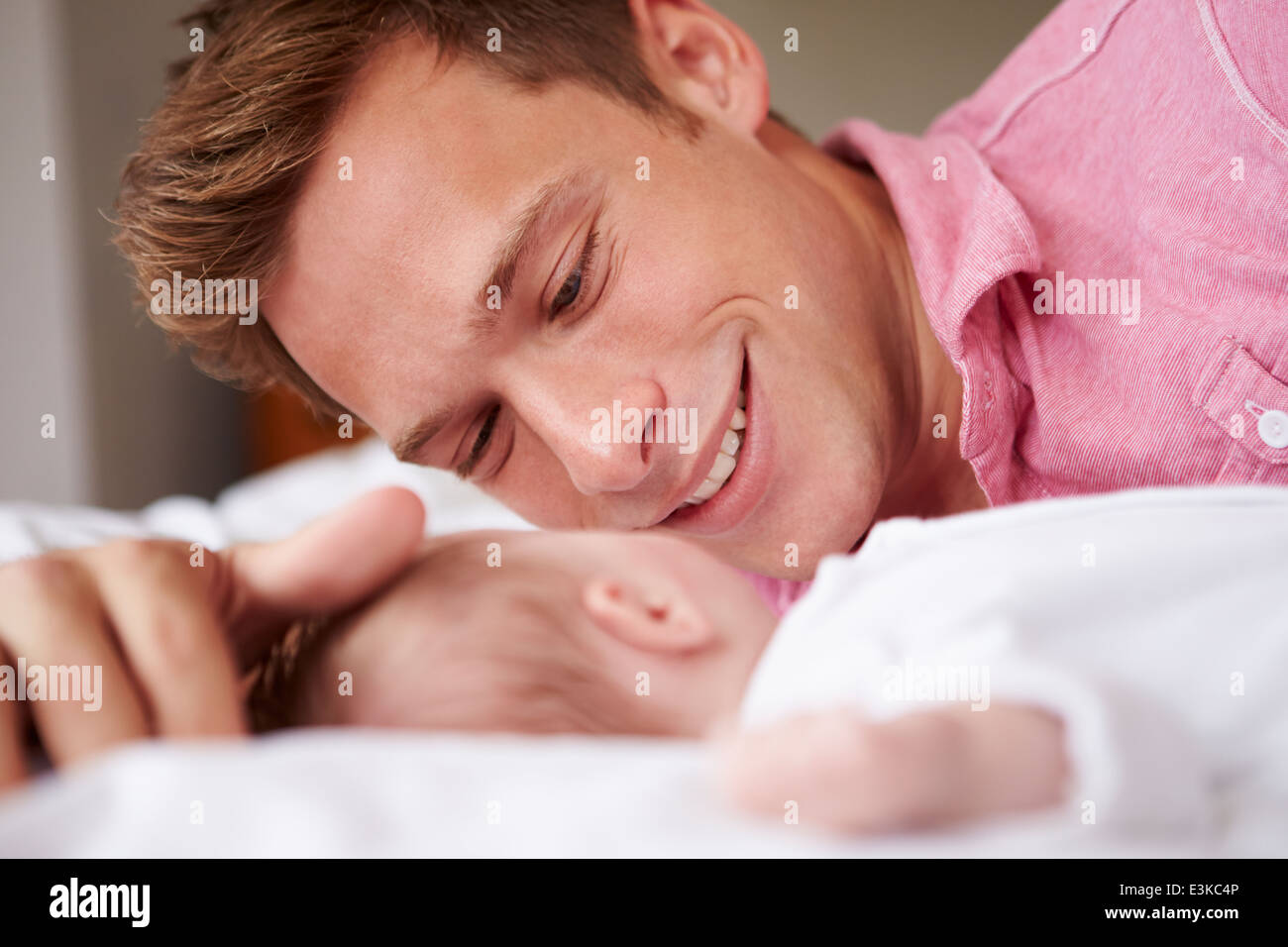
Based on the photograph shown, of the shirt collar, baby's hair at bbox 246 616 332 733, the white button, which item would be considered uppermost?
the shirt collar

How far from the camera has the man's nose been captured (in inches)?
34.3

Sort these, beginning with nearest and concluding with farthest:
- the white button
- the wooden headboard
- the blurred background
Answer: the white button, the blurred background, the wooden headboard

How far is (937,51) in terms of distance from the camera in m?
2.53

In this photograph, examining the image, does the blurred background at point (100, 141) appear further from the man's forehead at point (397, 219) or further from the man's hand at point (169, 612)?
the man's hand at point (169, 612)

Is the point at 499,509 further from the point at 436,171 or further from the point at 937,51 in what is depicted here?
the point at 937,51

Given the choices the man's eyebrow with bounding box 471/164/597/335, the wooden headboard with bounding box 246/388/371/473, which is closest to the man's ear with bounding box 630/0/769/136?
the man's eyebrow with bounding box 471/164/597/335

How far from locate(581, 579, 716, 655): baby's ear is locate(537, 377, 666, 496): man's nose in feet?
0.59

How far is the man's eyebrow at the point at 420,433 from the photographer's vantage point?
95cm

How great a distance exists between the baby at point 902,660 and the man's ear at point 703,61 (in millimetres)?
571

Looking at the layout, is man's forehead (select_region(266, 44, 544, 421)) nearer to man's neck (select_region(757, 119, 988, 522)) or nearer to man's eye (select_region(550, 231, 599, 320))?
man's eye (select_region(550, 231, 599, 320))

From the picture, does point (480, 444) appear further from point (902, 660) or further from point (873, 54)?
point (873, 54)

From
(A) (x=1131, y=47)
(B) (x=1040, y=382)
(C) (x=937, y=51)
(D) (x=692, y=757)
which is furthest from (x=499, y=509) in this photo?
(C) (x=937, y=51)

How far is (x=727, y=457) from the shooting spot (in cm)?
96
